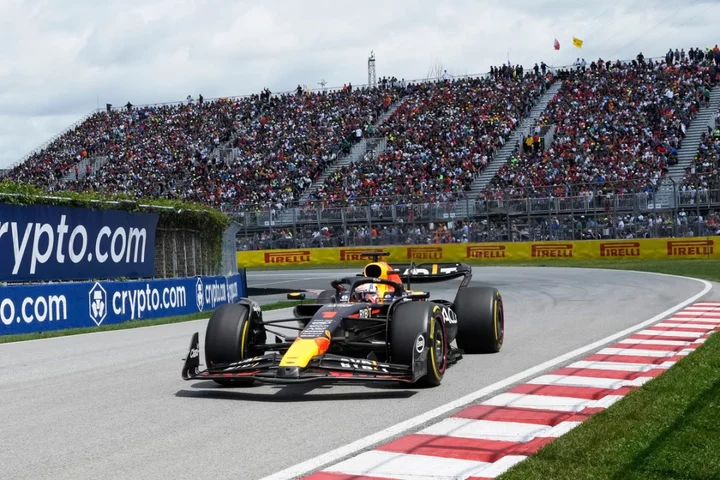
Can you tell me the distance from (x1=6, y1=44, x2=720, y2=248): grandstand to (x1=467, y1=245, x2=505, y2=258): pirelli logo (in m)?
0.81

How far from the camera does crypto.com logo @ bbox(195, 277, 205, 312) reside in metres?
21.6

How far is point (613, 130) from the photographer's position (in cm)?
4256

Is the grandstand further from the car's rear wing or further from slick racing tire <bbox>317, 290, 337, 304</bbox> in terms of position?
slick racing tire <bbox>317, 290, 337, 304</bbox>

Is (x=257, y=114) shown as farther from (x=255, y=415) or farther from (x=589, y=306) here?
(x=255, y=415)

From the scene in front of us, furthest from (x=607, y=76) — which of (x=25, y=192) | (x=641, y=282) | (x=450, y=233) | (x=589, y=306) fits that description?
(x=25, y=192)

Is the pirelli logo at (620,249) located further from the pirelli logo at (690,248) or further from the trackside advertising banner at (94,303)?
the trackside advertising banner at (94,303)

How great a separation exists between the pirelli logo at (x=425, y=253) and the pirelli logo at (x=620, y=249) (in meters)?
6.82

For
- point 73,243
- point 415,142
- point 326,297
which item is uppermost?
point 415,142

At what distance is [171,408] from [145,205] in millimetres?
13044

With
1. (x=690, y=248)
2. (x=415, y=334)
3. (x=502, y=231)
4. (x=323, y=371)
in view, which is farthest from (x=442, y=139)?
(x=323, y=371)

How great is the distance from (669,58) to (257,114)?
24.6 meters

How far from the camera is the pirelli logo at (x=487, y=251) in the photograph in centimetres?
4044

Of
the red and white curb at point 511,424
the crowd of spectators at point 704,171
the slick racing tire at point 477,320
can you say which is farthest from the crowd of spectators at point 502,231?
the slick racing tire at point 477,320

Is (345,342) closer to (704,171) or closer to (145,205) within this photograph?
(145,205)
